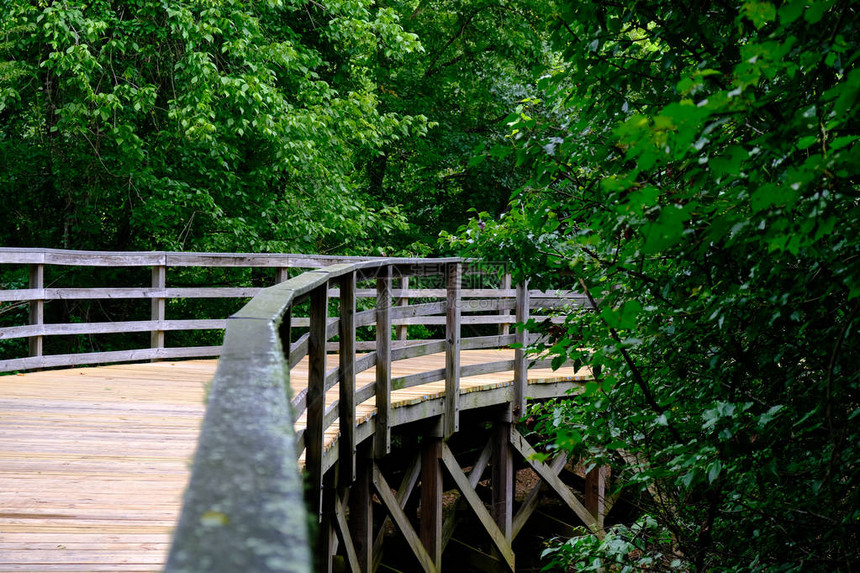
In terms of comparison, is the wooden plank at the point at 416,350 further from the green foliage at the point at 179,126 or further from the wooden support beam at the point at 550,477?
the green foliage at the point at 179,126

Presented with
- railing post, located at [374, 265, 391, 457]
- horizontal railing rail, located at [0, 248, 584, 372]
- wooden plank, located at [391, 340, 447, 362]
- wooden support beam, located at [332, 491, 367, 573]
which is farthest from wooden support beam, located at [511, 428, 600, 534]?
wooden support beam, located at [332, 491, 367, 573]

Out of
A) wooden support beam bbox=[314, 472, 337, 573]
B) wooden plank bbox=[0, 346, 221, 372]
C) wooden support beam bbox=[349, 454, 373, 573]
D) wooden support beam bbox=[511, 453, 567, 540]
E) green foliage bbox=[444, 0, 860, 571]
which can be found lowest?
wooden support beam bbox=[511, 453, 567, 540]

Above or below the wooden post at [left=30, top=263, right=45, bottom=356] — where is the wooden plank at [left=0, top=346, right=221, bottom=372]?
below

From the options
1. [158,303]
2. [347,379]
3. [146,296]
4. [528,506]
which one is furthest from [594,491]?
[347,379]

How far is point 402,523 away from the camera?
6.62m

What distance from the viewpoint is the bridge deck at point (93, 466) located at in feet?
8.84

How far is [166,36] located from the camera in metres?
10.0

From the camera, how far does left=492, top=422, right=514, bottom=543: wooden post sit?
8.10 meters

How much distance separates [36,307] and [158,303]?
129cm

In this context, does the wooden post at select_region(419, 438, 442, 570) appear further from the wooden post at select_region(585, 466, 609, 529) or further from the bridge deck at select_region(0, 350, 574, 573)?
the wooden post at select_region(585, 466, 609, 529)

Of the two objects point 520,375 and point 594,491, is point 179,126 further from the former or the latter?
point 594,491

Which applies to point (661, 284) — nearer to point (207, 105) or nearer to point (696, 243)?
point (696, 243)

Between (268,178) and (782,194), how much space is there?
10697 millimetres

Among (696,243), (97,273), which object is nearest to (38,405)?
(696,243)
